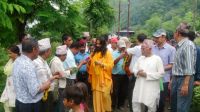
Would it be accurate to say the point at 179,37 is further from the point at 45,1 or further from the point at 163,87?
the point at 45,1

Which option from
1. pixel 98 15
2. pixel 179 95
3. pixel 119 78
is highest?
pixel 98 15

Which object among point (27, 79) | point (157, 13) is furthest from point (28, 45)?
point (157, 13)

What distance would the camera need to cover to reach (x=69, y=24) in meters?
8.87

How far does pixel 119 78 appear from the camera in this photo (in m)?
9.97

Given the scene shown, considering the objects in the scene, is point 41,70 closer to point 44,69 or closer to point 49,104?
point 44,69

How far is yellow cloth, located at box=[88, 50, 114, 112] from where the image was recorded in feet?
28.7

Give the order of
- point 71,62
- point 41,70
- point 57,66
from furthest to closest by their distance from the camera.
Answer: point 71,62 → point 57,66 → point 41,70

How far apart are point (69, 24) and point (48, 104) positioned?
2457mm

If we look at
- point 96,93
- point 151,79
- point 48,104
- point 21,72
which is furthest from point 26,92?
point 96,93

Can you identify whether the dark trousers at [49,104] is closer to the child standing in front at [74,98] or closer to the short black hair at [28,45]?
the short black hair at [28,45]

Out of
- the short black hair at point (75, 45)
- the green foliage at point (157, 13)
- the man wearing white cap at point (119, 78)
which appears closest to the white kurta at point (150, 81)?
the short black hair at point (75, 45)

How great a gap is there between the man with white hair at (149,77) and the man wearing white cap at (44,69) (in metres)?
1.79

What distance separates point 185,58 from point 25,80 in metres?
2.74

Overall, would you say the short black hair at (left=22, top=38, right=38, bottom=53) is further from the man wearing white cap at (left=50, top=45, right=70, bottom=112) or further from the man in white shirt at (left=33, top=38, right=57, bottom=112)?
the man wearing white cap at (left=50, top=45, right=70, bottom=112)
